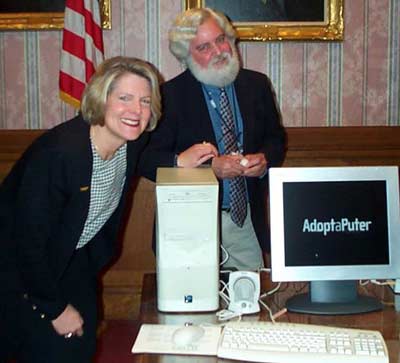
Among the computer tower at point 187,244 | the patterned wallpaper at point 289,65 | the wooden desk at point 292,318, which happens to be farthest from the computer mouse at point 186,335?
the patterned wallpaper at point 289,65

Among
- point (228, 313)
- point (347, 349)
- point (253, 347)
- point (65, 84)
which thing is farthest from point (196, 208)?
point (65, 84)

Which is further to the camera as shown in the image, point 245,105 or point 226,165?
point 245,105

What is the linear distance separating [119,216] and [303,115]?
1868 mm

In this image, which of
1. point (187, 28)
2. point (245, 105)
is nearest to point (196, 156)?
point (245, 105)

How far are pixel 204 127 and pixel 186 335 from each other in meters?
1.23

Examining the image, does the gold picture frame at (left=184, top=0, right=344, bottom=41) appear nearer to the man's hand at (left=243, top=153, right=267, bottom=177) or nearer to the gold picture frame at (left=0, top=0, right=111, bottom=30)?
the gold picture frame at (left=0, top=0, right=111, bottom=30)

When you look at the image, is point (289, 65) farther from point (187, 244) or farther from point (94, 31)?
point (187, 244)

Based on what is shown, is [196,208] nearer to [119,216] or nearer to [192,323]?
[192,323]

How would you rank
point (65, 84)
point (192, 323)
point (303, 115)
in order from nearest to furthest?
point (192, 323)
point (65, 84)
point (303, 115)

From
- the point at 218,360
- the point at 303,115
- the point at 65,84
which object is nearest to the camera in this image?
the point at 218,360

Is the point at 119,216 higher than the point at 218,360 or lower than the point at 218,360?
higher

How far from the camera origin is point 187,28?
2764mm

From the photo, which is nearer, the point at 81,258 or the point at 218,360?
the point at 218,360

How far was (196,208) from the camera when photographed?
1918mm
